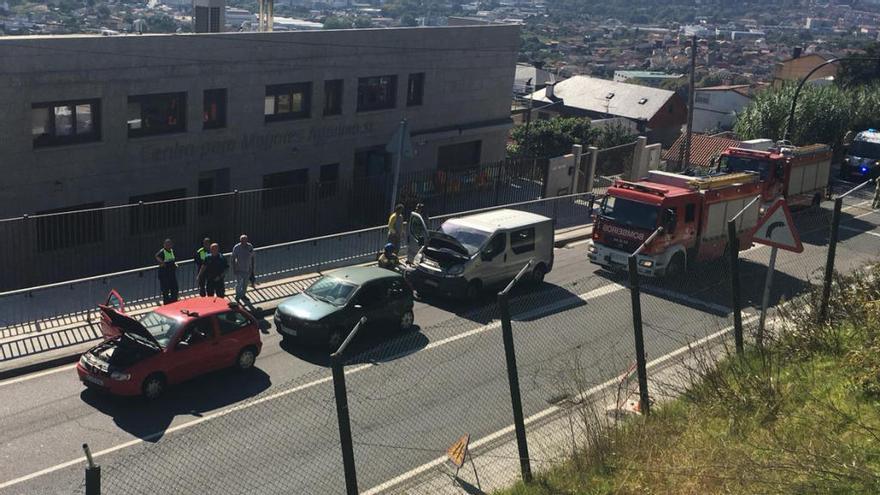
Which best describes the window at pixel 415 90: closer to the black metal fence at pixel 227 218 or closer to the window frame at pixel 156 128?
the black metal fence at pixel 227 218

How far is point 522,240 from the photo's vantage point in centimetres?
2022

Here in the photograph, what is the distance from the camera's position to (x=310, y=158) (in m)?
29.7

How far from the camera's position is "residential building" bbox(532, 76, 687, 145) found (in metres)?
69.9

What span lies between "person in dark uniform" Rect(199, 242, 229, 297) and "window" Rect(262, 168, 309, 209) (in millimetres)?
5311

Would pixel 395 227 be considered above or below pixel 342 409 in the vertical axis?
below

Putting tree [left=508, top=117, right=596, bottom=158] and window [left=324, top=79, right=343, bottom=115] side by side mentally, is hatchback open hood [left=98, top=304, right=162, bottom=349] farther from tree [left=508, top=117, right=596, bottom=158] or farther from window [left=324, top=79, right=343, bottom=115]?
tree [left=508, top=117, right=596, bottom=158]

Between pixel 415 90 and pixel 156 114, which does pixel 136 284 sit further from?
pixel 415 90

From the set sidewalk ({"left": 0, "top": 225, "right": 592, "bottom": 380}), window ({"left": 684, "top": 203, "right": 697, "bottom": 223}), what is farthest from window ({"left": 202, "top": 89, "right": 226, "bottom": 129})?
window ({"left": 684, "top": 203, "right": 697, "bottom": 223})

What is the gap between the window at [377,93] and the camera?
102 feet

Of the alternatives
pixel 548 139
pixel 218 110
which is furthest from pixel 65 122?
pixel 548 139

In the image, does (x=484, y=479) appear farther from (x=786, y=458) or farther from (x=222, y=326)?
(x=222, y=326)

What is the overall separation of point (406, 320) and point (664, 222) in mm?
7264

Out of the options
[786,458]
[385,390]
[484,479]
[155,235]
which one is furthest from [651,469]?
[155,235]

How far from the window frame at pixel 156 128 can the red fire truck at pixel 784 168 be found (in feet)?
54.8
